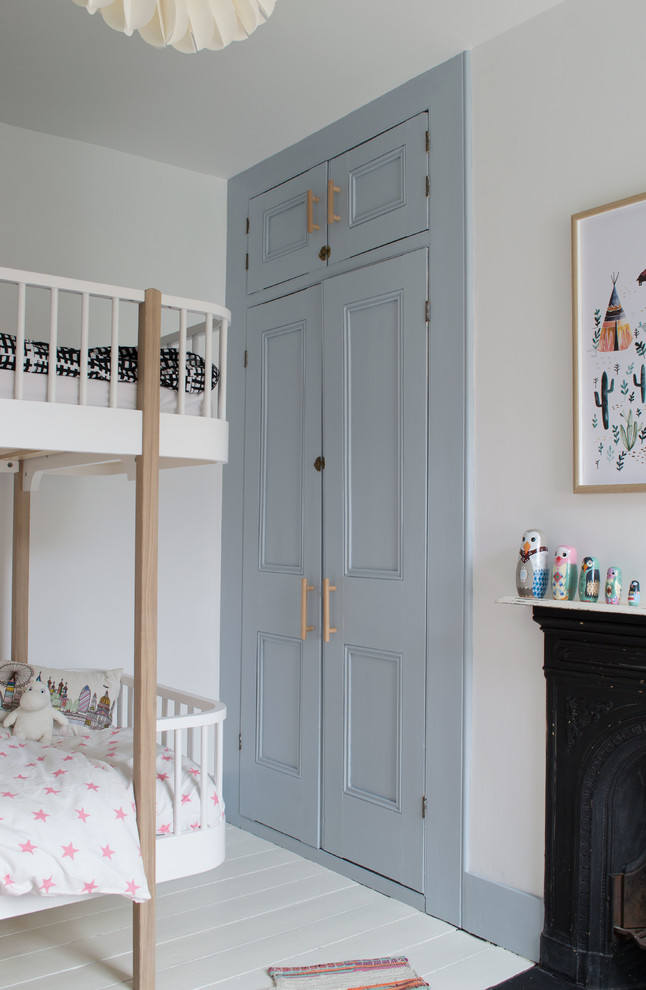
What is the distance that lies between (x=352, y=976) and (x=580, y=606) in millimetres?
1115

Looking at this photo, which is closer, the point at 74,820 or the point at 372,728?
the point at 74,820

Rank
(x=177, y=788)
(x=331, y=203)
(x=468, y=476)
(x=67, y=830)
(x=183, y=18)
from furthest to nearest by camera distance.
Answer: (x=331, y=203), (x=468, y=476), (x=177, y=788), (x=67, y=830), (x=183, y=18)

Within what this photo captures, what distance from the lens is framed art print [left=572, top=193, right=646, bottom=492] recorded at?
216 centimetres

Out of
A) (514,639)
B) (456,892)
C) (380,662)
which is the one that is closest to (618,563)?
(514,639)

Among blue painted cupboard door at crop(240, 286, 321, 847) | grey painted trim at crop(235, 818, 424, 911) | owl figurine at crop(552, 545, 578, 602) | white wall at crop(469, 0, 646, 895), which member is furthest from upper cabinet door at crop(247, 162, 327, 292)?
grey painted trim at crop(235, 818, 424, 911)

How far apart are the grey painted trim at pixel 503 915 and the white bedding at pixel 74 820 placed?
0.80m

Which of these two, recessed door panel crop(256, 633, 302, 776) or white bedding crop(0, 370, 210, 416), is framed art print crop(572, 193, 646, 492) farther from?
recessed door panel crop(256, 633, 302, 776)

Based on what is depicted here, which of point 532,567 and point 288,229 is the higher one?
point 288,229

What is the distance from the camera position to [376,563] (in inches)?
113

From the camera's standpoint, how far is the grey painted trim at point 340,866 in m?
2.68

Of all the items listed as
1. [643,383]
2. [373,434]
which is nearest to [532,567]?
[643,383]

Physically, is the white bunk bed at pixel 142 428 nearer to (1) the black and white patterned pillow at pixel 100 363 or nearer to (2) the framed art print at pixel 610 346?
(1) the black and white patterned pillow at pixel 100 363

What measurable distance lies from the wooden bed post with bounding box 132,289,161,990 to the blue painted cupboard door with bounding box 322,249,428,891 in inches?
34.8

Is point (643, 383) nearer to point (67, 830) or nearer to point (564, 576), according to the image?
point (564, 576)
